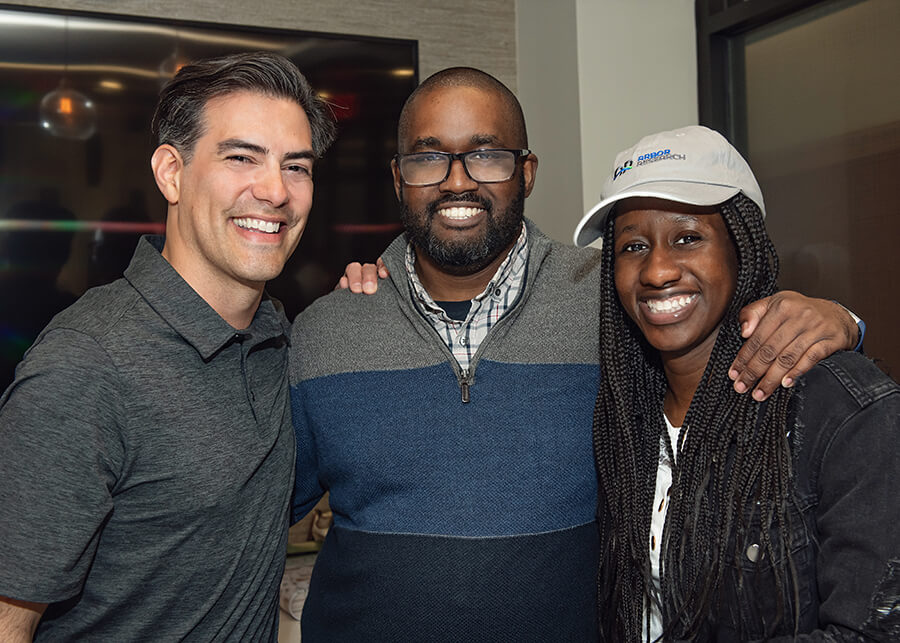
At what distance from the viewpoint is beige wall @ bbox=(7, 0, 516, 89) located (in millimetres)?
2973

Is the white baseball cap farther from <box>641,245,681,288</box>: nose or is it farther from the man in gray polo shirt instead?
the man in gray polo shirt

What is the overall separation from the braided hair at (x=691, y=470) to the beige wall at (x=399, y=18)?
6.99 feet

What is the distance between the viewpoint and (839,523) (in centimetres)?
107

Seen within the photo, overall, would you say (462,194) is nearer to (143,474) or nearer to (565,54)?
(143,474)

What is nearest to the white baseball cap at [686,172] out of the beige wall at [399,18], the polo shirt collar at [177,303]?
the polo shirt collar at [177,303]

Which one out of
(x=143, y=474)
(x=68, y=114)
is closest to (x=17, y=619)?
(x=143, y=474)

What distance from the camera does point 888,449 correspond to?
3.42 ft

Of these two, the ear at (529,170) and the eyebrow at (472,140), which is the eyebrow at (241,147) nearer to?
the eyebrow at (472,140)

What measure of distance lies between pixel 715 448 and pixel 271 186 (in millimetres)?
882

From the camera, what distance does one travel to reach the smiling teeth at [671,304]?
1305 mm

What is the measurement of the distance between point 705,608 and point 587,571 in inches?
12.1

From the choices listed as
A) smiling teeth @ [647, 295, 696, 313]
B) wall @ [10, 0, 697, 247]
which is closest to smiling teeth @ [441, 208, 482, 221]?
smiling teeth @ [647, 295, 696, 313]

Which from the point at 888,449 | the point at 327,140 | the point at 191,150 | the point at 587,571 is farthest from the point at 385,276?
the point at 888,449

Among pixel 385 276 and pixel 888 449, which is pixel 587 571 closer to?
pixel 888 449
